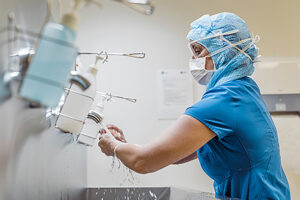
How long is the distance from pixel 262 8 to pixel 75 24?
181 cm

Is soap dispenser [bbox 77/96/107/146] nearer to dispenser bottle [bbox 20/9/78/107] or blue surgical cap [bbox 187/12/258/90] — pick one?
blue surgical cap [bbox 187/12/258/90]

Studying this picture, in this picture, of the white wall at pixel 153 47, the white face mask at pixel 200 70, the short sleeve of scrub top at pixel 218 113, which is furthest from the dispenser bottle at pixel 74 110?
the white wall at pixel 153 47

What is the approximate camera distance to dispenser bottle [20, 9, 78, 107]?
1.25 feet

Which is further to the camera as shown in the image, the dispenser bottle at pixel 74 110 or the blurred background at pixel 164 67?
the blurred background at pixel 164 67

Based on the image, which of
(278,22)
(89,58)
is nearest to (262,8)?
(278,22)

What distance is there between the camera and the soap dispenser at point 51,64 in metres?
0.38

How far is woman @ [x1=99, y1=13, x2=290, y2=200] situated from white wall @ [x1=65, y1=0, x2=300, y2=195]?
0.76 metres

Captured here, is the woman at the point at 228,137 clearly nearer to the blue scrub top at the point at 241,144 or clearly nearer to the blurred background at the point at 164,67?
the blue scrub top at the point at 241,144

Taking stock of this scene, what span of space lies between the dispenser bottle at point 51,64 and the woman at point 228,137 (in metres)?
0.57

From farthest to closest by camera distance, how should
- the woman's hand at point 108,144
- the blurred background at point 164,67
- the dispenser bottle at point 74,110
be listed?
the blurred background at point 164,67 → the woman's hand at point 108,144 → the dispenser bottle at point 74,110

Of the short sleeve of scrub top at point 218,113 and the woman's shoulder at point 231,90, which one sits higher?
the woman's shoulder at point 231,90

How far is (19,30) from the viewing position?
Result: 58 centimetres

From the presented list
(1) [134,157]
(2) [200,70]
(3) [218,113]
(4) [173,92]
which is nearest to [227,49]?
(2) [200,70]

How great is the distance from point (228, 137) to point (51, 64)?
0.71m
